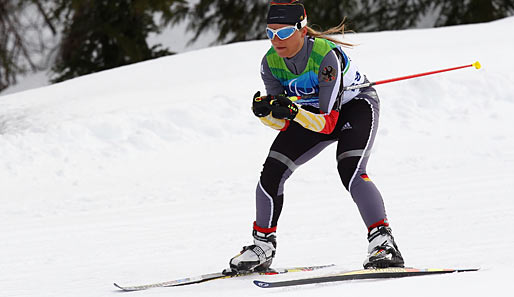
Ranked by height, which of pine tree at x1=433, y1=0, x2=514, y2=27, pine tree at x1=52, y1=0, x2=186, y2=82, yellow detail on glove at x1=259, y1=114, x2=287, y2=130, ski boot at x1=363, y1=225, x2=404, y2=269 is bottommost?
ski boot at x1=363, y1=225, x2=404, y2=269

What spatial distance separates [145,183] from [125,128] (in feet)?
3.69

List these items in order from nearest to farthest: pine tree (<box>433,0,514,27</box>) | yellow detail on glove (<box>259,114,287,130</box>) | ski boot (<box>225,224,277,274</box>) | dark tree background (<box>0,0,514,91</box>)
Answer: yellow detail on glove (<box>259,114,287,130</box>)
ski boot (<box>225,224,277,274</box>)
dark tree background (<box>0,0,514,91</box>)
pine tree (<box>433,0,514,27</box>)

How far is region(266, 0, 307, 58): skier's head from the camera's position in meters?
3.85

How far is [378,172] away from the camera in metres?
7.50

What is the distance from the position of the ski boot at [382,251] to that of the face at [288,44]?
102 centimetres

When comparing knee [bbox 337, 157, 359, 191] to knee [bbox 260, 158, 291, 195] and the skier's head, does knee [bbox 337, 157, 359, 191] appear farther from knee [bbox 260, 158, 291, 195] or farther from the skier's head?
the skier's head

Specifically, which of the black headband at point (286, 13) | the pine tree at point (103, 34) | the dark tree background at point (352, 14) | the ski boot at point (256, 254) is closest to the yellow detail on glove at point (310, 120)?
the black headband at point (286, 13)

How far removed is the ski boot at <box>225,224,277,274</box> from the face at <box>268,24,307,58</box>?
1.03 metres

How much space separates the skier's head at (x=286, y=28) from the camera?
12.6 feet

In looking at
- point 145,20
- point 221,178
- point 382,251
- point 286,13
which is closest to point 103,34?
point 145,20

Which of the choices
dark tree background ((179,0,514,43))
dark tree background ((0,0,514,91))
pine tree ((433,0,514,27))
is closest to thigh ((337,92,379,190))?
dark tree background ((0,0,514,91))

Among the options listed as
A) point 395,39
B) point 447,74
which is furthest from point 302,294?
point 395,39

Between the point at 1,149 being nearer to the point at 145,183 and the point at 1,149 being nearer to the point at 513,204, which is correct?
the point at 145,183

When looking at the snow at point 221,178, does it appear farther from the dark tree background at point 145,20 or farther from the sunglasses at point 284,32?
the dark tree background at point 145,20
